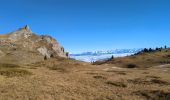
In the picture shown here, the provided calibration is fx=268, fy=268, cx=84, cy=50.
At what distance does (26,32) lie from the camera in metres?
102

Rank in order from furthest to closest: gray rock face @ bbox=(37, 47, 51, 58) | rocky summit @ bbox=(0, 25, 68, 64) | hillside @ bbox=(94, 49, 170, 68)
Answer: hillside @ bbox=(94, 49, 170, 68)
gray rock face @ bbox=(37, 47, 51, 58)
rocky summit @ bbox=(0, 25, 68, 64)

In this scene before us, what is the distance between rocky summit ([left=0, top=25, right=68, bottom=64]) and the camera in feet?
265

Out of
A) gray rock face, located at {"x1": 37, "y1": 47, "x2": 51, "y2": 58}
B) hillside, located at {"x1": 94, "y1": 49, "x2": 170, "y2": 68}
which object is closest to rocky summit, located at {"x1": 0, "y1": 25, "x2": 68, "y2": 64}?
gray rock face, located at {"x1": 37, "y1": 47, "x2": 51, "y2": 58}

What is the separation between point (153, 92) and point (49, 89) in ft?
37.6

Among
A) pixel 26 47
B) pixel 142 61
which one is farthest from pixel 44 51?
pixel 142 61

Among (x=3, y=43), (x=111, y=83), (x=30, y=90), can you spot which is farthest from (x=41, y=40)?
(x=30, y=90)

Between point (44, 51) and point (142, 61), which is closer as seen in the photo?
point (44, 51)

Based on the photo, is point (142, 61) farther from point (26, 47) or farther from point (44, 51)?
point (26, 47)

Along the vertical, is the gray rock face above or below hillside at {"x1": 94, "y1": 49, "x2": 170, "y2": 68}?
above

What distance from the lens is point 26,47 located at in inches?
3578

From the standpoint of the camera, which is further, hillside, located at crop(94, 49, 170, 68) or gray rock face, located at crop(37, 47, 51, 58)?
hillside, located at crop(94, 49, 170, 68)

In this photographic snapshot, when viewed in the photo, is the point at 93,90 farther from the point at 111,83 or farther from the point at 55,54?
the point at 55,54

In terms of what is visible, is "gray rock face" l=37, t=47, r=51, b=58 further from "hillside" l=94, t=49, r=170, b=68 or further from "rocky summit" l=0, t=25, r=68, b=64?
"hillside" l=94, t=49, r=170, b=68

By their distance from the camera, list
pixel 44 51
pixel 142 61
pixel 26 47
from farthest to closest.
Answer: pixel 142 61 < pixel 44 51 < pixel 26 47
